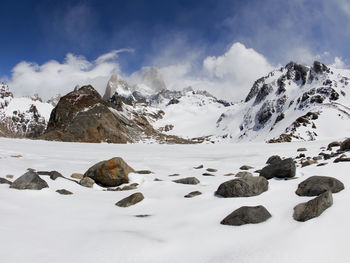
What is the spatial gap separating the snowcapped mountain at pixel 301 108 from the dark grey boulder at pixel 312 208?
59009 mm

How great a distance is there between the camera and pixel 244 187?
8.34 m

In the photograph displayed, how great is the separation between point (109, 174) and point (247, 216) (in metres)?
7.73

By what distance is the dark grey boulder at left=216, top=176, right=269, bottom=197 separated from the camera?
27.1 feet

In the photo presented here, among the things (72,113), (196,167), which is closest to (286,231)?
(196,167)

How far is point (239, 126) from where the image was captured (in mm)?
182625

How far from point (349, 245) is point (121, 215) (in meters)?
5.61

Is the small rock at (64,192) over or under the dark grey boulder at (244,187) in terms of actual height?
under

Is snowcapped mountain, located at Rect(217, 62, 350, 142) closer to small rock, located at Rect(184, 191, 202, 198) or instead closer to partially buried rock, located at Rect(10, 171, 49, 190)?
small rock, located at Rect(184, 191, 202, 198)

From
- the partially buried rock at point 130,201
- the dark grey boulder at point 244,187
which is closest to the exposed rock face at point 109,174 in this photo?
the partially buried rock at point 130,201

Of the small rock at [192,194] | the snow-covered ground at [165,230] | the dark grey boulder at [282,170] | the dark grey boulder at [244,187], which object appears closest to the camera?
the snow-covered ground at [165,230]

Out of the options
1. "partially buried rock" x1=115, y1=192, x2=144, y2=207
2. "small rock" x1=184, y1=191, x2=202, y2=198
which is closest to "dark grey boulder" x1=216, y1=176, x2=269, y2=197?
"small rock" x1=184, y1=191, x2=202, y2=198

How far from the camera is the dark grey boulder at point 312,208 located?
19.9 ft

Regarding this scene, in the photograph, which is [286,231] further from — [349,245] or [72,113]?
[72,113]

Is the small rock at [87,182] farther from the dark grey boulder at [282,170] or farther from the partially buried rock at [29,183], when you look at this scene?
the dark grey boulder at [282,170]
